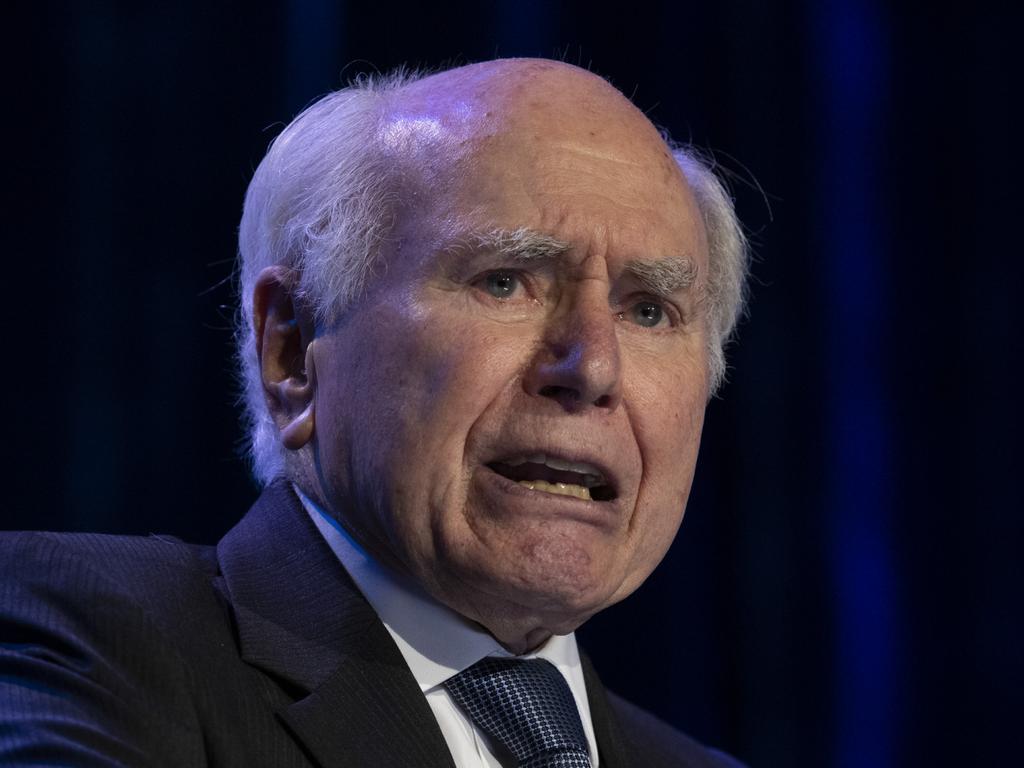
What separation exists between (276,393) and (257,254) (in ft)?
0.81

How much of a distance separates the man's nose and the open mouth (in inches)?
2.9

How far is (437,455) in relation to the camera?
173 cm

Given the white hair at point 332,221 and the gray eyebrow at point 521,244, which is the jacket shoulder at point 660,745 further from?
the gray eyebrow at point 521,244

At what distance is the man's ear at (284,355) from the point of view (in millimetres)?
1906

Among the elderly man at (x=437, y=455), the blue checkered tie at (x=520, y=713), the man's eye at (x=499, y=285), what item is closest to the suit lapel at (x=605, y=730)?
the elderly man at (x=437, y=455)

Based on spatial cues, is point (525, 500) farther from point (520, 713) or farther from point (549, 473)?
point (520, 713)

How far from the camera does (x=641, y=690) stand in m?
3.03

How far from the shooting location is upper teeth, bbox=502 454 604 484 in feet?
5.68

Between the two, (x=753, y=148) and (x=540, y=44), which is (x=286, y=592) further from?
(x=753, y=148)

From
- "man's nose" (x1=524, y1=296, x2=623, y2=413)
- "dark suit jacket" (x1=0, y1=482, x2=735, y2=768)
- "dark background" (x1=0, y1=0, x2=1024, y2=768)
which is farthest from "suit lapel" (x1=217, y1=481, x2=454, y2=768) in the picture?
"dark background" (x1=0, y1=0, x2=1024, y2=768)

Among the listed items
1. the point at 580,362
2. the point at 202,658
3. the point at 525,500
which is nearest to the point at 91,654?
the point at 202,658

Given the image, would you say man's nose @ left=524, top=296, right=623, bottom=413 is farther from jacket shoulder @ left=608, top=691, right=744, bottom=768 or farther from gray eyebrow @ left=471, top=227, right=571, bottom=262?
jacket shoulder @ left=608, top=691, right=744, bottom=768

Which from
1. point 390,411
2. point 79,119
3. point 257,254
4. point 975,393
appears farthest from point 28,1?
point 975,393

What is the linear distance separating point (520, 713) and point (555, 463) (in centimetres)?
34
